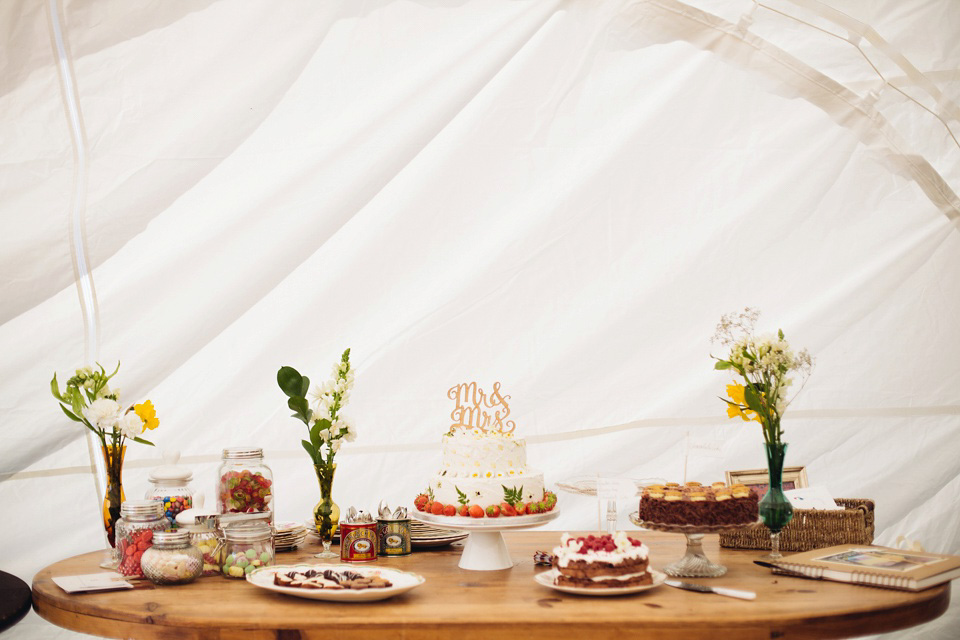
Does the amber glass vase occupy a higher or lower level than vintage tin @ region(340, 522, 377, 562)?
higher

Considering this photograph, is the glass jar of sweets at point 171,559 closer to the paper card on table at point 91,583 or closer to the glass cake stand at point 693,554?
the paper card on table at point 91,583

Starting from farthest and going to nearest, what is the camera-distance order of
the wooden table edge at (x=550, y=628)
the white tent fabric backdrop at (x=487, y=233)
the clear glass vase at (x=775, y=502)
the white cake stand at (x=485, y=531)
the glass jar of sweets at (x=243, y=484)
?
the white tent fabric backdrop at (x=487, y=233)
the glass jar of sweets at (x=243, y=484)
the clear glass vase at (x=775, y=502)
the white cake stand at (x=485, y=531)
the wooden table edge at (x=550, y=628)

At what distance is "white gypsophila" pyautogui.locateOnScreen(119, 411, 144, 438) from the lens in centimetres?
254

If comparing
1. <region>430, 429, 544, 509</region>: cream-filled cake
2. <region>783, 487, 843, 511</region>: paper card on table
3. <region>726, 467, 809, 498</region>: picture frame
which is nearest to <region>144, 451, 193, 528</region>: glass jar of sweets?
<region>430, 429, 544, 509</region>: cream-filled cake

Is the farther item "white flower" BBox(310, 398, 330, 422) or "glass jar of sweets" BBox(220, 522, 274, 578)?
"white flower" BBox(310, 398, 330, 422)

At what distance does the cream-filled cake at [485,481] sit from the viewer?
2.36 metres

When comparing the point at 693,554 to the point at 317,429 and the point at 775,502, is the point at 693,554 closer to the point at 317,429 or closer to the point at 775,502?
the point at 775,502

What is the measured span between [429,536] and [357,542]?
12.5 inches

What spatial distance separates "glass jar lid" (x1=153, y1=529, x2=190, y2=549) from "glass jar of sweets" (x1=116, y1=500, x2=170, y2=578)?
0.30 ft

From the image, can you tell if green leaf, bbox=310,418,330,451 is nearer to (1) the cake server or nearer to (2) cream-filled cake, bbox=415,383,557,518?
(2) cream-filled cake, bbox=415,383,557,518

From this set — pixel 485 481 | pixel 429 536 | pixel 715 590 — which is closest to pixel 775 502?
pixel 715 590

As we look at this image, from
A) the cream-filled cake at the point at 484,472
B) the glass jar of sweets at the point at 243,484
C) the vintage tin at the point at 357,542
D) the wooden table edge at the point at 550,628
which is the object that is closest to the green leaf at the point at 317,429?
the glass jar of sweets at the point at 243,484

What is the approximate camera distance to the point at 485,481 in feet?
7.82

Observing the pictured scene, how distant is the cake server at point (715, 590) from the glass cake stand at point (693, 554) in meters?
0.09
